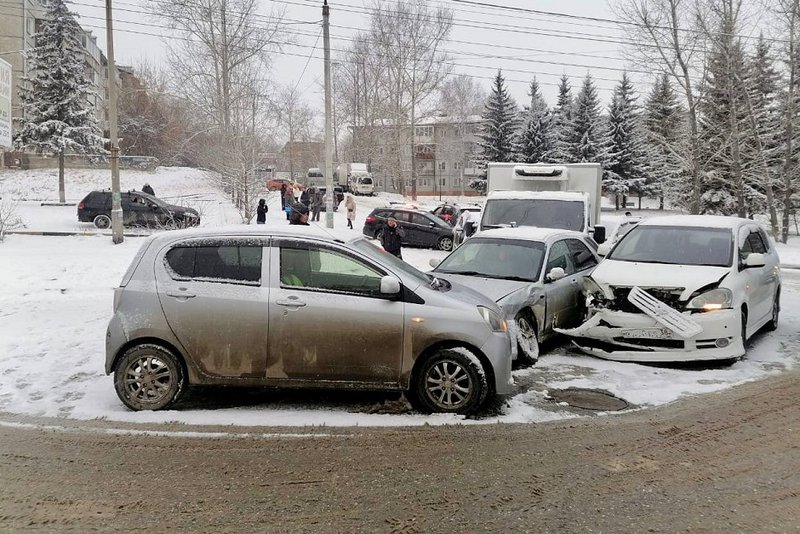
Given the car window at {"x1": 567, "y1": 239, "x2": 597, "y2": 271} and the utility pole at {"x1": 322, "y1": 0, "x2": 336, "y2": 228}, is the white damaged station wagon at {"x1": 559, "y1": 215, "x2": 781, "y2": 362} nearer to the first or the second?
the car window at {"x1": 567, "y1": 239, "x2": 597, "y2": 271}

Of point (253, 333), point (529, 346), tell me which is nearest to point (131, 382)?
point (253, 333)

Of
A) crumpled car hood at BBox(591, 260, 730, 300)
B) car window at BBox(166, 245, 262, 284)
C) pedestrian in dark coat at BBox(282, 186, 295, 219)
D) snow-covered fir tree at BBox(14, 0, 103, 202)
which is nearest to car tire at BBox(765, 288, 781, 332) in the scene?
crumpled car hood at BBox(591, 260, 730, 300)

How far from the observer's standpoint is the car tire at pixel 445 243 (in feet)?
76.0

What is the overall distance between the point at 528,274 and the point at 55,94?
38836 millimetres

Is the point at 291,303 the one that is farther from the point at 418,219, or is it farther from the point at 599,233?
the point at 418,219

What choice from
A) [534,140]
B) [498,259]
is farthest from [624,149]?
[498,259]

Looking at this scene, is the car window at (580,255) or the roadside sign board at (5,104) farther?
the roadside sign board at (5,104)

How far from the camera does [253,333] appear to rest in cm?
563

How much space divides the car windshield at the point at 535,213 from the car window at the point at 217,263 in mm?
7872

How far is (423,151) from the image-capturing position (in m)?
83.4

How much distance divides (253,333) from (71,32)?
4119cm

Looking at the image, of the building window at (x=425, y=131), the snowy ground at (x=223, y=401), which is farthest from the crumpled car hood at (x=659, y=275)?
the building window at (x=425, y=131)

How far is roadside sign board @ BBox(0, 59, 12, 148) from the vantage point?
11.1 m

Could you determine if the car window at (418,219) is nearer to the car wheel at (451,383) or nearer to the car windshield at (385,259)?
the car windshield at (385,259)
